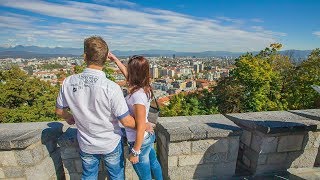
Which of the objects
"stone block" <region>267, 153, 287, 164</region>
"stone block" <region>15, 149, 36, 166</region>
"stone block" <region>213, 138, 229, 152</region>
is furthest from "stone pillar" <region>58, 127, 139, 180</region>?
"stone block" <region>267, 153, 287, 164</region>

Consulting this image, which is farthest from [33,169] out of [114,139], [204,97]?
[204,97]

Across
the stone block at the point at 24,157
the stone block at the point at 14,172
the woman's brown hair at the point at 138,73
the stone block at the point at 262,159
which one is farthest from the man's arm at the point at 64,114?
the stone block at the point at 262,159

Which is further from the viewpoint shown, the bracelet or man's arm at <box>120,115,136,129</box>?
the bracelet

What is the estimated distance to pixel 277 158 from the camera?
3.05m

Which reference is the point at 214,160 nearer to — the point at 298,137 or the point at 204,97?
the point at 298,137

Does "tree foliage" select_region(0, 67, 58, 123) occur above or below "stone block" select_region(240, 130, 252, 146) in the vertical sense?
below

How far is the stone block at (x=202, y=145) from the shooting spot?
2812 millimetres

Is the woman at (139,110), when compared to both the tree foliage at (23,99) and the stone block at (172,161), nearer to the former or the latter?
the stone block at (172,161)

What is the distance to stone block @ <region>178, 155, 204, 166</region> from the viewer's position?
284 centimetres

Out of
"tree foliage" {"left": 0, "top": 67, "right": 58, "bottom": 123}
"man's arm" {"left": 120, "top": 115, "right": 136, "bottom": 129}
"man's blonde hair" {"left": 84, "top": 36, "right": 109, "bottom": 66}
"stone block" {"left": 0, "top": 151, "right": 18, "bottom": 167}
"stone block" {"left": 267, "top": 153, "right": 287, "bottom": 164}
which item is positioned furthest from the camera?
"tree foliage" {"left": 0, "top": 67, "right": 58, "bottom": 123}

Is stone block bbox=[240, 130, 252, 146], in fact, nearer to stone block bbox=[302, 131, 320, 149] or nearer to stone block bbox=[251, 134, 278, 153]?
stone block bbox=[251, 134, 278, 153]

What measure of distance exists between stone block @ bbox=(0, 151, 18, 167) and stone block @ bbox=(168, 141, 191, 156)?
1701mm

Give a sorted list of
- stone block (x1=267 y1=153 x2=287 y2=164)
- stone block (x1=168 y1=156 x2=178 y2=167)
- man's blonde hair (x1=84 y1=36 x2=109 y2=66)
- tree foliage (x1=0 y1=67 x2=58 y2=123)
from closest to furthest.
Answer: man's blonde hair (x1=84 y1=36 x2=109 y2=66) < stone block (x1=168 y1=156 x2=178 y2=167) < stone block (x1=267 y1=153 x2=287 y2=164) < tree foliage (x1=0 y1=67 x2=58 y2=123)

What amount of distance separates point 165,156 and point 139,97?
1056 mm
